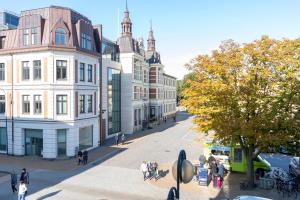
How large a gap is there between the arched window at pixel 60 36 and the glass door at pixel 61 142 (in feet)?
29.1

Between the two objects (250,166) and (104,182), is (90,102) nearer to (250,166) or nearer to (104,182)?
(104,182)

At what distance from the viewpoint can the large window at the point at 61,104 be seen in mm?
27431

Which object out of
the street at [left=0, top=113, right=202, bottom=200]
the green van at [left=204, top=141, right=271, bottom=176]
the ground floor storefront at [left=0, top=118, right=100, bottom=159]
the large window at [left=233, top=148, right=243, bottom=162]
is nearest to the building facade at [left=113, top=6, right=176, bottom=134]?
the ground floor storefront at [left=0, top=118, right=100, bottom=159]

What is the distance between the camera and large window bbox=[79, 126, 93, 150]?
30.0 meters

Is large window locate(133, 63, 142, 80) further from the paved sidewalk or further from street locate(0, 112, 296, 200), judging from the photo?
street locate(0, 112, 296, 200)

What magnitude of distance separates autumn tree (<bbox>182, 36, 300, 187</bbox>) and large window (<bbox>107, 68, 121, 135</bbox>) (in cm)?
2198

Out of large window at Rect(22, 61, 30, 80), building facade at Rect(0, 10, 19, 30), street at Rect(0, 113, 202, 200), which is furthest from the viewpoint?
building facade at Rect(0, 10, 19, 30)

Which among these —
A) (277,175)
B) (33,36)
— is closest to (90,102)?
(33,36)

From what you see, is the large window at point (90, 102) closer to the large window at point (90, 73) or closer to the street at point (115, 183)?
the large window at point (90, 73)

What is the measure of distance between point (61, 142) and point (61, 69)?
740cm

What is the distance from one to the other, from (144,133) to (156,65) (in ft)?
51.6

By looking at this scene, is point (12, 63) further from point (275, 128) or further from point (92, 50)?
point (275, 128)

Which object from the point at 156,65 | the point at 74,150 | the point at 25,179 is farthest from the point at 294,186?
the point at 156,65

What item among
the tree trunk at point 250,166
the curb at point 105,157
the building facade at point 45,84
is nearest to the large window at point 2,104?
the building facade at point 45,84
